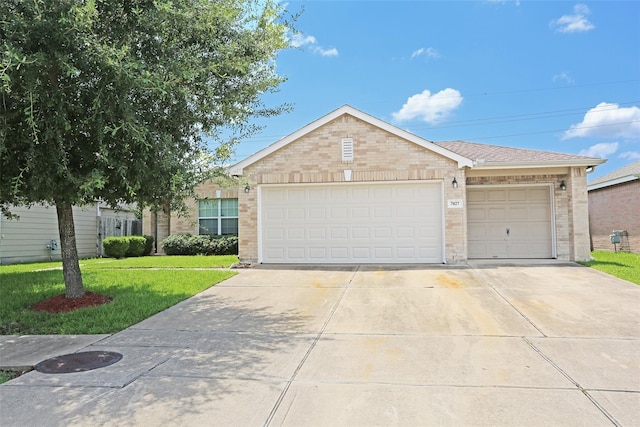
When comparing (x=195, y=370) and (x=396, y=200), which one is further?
(x=396, y=200)

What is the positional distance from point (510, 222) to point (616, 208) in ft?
22.5

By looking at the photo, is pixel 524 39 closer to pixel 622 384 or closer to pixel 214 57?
pixel 214 57

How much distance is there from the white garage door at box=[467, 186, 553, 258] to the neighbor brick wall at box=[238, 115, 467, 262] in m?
1.76

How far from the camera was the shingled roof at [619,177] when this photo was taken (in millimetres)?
16766

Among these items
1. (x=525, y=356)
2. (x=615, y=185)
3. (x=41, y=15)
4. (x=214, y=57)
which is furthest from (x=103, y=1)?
(x=615, y=185)

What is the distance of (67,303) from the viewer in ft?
27.2

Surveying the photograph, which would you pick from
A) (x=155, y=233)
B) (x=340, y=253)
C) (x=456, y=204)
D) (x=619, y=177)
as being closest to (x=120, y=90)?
(x=340, y=253)

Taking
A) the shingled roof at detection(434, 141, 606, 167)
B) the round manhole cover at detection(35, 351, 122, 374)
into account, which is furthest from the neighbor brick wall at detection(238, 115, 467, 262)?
the round manhole cover at detection(35, 351, 122, 374)

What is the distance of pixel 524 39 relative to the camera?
749 inches

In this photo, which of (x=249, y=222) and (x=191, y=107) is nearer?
(x=191, y=107)

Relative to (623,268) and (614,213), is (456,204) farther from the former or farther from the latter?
(614,213)

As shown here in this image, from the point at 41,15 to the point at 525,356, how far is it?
7.18 metres

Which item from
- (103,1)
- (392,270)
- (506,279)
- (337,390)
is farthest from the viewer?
(392,270)

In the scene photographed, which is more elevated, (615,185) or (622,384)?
(615,185)
